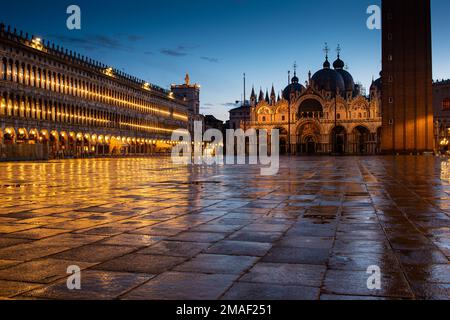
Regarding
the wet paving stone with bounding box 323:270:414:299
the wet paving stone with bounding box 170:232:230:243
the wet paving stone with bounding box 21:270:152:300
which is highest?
the wet paving stone with bounding box 170:232:230:243

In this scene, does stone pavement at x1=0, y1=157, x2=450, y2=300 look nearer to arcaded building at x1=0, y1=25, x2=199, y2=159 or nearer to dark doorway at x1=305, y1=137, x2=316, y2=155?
arcaded building at x1=0, y1=25, x2=199, y2=159

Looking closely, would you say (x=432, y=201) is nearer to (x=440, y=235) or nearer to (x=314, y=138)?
(x=440, y=235)

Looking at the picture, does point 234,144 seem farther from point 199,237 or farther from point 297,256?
point 297,256

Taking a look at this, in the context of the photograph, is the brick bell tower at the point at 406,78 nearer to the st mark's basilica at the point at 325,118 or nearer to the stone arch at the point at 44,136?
the st mark's basilica at the point at 325,118

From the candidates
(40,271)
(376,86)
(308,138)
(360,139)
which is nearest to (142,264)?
(40,271)

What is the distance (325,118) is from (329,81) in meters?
9.99

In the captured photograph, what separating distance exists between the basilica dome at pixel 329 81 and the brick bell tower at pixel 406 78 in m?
35.1

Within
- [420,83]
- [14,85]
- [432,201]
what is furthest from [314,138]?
[432,201]

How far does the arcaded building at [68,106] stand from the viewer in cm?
5403

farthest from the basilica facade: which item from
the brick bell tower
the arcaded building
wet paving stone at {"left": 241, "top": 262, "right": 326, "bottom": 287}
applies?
wet paving stone at {"left": 241, "top": 262, "right": 326, "bottom": 287}

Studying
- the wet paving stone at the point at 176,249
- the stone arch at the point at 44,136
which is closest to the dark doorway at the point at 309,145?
the stone arch at the point at 44,136

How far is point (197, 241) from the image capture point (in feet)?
18.2

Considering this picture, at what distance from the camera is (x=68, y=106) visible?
68125mm

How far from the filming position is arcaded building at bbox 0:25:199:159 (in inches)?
2127
